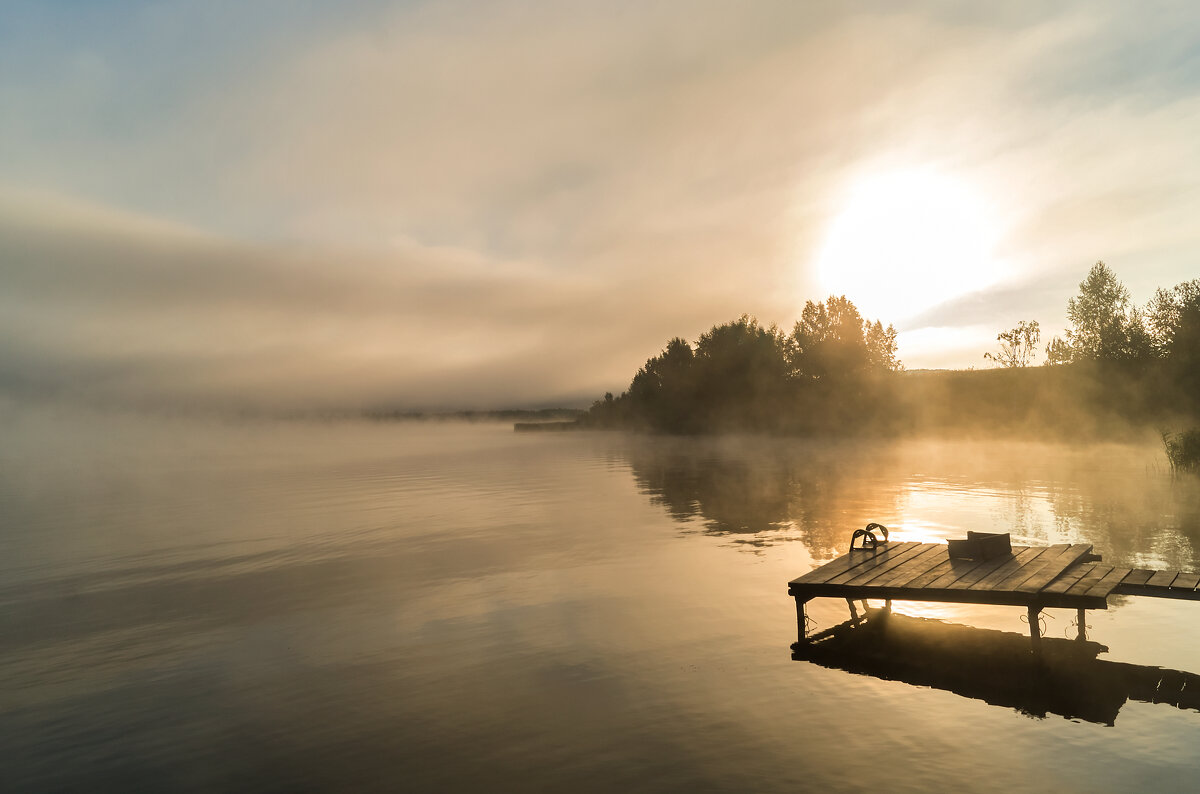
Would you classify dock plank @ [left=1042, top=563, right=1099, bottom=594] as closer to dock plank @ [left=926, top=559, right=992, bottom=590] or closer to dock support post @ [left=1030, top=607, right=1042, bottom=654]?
dock support post @ [left=1030, top=607, right=1042, bottom=654]

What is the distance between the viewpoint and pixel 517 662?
51.4ft

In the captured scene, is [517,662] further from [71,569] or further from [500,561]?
[71,569]

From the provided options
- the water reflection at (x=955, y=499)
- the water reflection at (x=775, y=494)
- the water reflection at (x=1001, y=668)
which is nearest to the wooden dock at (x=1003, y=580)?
the water reflection at (x=1001, y=668)

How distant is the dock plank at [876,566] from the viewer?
15977 mm

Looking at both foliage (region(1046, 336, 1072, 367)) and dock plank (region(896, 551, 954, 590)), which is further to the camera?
foliage (region(1046, 336, 1072, 367))

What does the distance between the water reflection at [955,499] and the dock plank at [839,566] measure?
658 cm

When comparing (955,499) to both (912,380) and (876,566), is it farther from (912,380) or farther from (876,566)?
(912,380)

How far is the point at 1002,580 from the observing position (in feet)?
47.9

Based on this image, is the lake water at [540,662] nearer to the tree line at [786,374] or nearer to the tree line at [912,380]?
the tree line at [912,380]

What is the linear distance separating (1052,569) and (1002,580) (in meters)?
1.62

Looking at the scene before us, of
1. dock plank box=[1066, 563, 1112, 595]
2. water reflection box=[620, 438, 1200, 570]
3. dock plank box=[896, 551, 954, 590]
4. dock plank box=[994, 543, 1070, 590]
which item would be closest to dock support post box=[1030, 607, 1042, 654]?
dock plank box=[994, 543, 1070, 590]

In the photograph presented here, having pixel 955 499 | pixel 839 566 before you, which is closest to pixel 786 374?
pixel 955 499

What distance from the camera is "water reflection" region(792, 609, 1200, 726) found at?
12109mm

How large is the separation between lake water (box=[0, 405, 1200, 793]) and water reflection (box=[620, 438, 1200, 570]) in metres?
0.32
